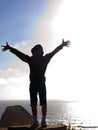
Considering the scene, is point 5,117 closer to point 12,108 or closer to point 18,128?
point 12,108

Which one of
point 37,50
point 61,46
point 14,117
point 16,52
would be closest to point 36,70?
point 37,50

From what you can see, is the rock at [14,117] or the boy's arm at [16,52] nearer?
the boy's arm at [16,52]

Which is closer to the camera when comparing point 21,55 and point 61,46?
point 21,55

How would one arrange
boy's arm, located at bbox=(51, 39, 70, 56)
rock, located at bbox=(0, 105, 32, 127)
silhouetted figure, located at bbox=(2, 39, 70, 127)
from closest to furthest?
silhouetted figure, located at bbox=(2, 39, 70, 127), boy's arm, located at bbox=(51, 39, 70, 56), rock, located at bbox=(0, 105, 32, 127)

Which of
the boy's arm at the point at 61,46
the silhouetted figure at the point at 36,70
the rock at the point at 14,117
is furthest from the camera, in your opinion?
the rock at the point at 14,117

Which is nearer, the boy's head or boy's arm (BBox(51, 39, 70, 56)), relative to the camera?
the boy's head

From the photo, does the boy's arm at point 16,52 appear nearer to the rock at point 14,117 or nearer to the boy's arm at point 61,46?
the boy's arm at point 61,46

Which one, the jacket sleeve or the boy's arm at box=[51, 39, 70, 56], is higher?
the boy's arm at box=[51, 39, 70, 56]

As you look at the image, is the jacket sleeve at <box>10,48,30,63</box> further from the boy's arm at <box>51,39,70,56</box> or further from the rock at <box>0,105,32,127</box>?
the rock at <box>0,105,32,127</box>

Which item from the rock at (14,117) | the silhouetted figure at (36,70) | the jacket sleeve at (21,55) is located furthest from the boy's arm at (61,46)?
the rock at (14,117)

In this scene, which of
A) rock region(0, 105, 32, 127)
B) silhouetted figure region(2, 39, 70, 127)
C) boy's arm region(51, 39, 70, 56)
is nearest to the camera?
silhouetted figure region(2, 39, 70, 127)

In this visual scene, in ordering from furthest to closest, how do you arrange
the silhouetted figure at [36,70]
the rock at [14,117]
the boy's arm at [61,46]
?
the rock at [14,117], the boy's arm at [61,46], the silhouetted figure at [36,70]

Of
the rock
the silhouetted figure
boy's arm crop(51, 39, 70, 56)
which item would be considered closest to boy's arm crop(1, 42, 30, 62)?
the silhouetted figure

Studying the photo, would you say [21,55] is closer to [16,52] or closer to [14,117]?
[16,52]
